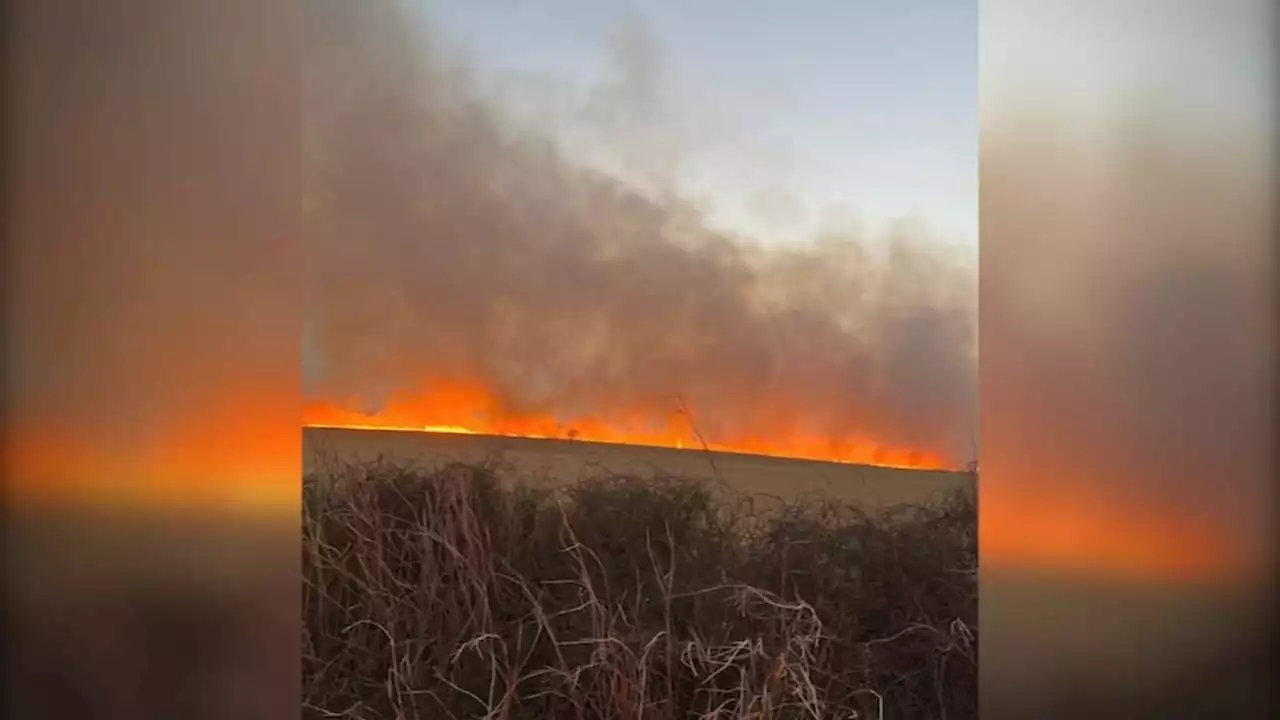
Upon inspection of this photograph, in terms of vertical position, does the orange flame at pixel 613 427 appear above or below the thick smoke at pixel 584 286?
below

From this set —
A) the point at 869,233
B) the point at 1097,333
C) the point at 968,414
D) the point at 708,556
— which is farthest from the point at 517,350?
the point at 1097,333

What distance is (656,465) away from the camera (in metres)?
1.45

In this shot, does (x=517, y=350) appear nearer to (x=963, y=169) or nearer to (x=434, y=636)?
(x=434, y=636)

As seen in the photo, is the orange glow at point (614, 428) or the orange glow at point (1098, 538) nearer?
the orange glow at point (1098, 538)

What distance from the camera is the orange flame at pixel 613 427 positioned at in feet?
4.61

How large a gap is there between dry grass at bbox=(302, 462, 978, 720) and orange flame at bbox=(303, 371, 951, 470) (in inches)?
3.4

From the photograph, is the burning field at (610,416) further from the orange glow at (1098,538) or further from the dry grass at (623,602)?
the orange glow at (1098,538)

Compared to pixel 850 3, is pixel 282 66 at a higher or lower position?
lower

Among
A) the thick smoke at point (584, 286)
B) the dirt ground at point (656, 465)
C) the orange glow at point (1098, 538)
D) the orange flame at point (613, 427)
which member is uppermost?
the thick smoke at point (584, 286)

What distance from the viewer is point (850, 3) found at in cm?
147

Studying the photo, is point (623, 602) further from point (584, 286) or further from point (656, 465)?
point (584, 286)

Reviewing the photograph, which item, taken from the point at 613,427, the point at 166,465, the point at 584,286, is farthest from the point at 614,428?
the point at 166,465

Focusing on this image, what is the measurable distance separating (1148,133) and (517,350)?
104 centimetres

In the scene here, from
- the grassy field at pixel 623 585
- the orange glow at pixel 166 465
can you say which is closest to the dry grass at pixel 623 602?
the grassy field at pixel 623 585
